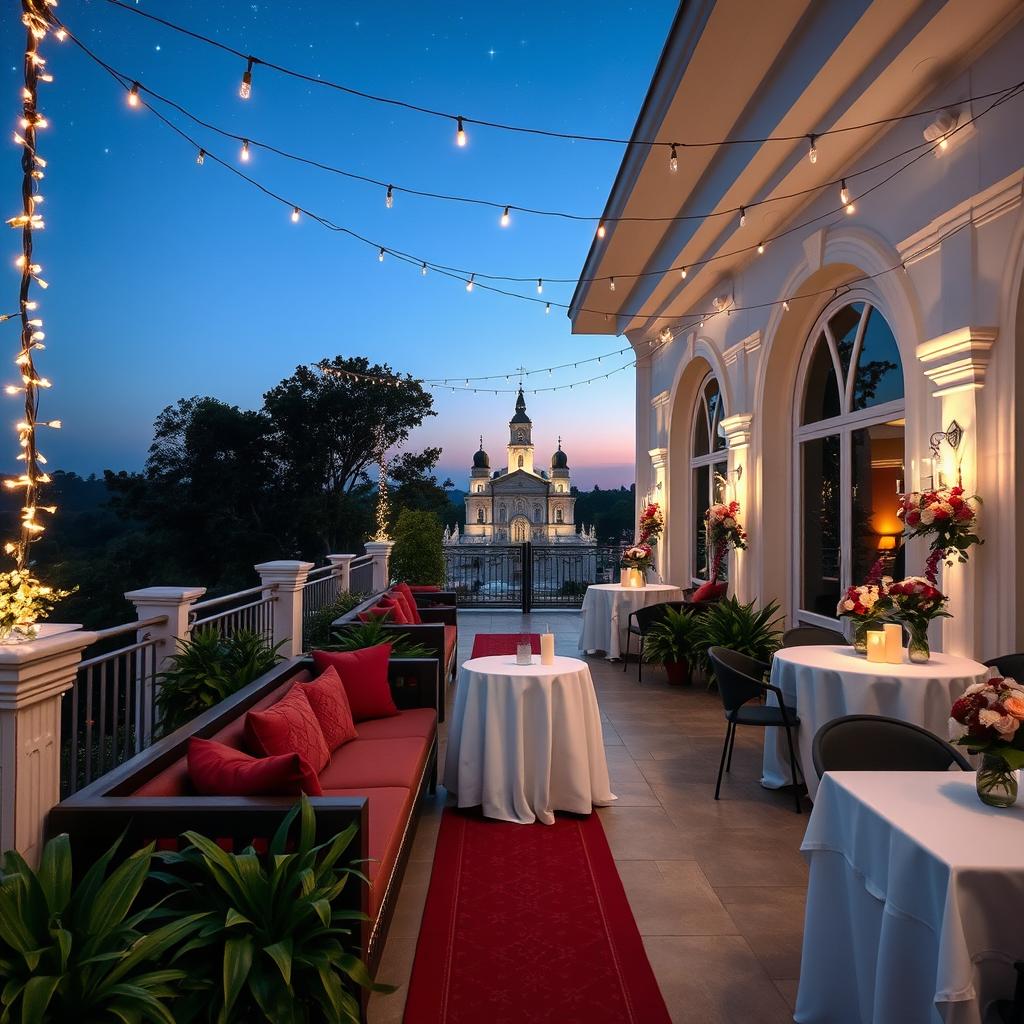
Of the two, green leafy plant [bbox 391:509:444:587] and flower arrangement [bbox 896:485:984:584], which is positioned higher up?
flower arrangement [bbox 896:485:984:584]

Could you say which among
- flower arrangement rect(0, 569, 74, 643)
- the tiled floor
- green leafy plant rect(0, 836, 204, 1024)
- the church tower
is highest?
the church tower

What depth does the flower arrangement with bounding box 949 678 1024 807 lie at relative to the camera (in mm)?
1976

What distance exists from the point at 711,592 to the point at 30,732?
23.2ft

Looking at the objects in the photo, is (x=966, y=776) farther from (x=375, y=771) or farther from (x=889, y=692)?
(x=375, y=771)

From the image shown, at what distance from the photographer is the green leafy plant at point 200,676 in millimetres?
3906

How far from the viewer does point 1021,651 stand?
159 inches

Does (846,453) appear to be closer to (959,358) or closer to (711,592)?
(959,358)

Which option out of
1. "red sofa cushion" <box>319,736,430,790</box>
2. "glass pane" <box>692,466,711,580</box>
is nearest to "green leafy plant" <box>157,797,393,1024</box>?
"red sofa cushion" <box>319,736,430,790</box>

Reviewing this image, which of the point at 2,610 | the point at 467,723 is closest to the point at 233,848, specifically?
the point at 2,610

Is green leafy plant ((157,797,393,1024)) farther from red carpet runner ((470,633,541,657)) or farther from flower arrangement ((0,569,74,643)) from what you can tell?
red carpet runner ((470,633,541,657))

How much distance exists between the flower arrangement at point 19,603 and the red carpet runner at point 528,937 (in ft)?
5.25

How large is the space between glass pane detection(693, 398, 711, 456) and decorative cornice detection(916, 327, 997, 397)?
18.9 ft

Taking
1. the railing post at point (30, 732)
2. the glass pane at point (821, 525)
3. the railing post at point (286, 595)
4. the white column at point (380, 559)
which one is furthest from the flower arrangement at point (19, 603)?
the white column at point (380, 559)

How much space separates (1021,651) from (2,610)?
4.54m
